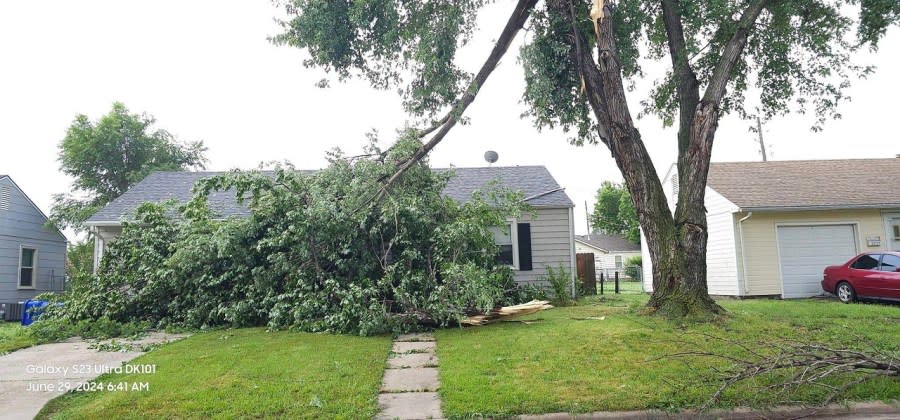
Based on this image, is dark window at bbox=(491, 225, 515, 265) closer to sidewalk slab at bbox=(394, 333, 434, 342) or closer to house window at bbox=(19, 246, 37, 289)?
sidewalk slab at bbox=(394, 333, 434, 342)

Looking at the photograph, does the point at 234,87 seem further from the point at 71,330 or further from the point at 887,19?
the point at 887,19

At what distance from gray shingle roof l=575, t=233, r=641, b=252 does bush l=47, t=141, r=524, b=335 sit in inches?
1397

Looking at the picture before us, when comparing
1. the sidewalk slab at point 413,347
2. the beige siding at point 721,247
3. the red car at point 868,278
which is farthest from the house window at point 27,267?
the red car at point 868,278

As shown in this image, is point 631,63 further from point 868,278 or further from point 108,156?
point 108,156

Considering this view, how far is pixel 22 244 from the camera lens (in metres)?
15.8

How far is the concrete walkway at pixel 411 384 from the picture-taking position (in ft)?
14.0

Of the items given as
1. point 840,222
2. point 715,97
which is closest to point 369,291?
point 715,97

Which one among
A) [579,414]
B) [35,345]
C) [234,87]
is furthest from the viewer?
[234,87]

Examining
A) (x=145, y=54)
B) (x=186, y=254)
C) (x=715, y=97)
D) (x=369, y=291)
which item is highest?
(x=145, y=54)

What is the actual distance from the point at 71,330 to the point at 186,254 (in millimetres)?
2260

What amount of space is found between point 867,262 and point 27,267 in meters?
22.8

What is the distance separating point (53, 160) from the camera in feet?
71.7

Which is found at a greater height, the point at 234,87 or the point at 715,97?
the point at 234,87

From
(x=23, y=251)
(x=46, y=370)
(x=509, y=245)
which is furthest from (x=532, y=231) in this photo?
(x=23, y=251)
